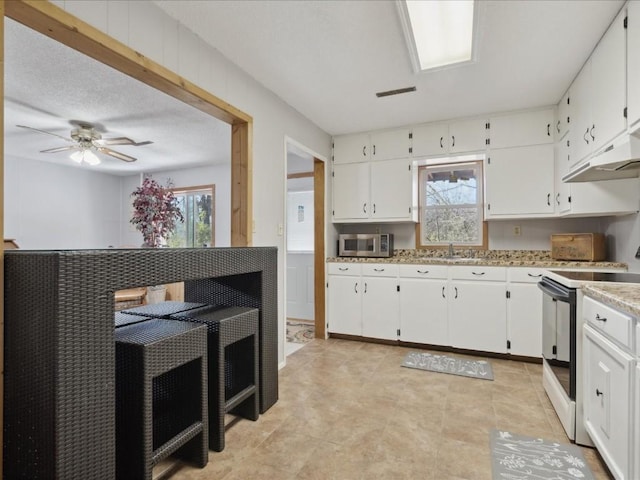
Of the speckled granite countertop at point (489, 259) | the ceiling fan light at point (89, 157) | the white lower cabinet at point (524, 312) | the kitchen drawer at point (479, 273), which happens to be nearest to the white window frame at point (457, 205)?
the speckled granite countertop at point (489, 259)

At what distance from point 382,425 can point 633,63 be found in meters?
2.44

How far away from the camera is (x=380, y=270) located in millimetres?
3725

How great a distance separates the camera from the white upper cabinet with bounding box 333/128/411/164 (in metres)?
3.86

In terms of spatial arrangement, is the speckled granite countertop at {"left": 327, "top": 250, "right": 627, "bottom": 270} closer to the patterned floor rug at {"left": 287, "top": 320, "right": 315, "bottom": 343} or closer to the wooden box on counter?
the wooden box on counter

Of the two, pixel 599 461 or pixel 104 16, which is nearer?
pixel 104 16

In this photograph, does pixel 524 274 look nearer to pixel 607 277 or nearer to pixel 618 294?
pixel 607 277

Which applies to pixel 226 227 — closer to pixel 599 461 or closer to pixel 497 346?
pixel 497 346

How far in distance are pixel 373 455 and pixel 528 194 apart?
2814mm

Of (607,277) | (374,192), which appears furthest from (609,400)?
(374,192)

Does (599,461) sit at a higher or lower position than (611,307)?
lower

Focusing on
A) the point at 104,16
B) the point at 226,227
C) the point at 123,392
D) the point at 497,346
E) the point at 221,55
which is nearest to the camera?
the point at 123,392

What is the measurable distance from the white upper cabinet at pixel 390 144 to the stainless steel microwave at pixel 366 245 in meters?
0.91

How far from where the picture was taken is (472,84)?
9.23ft

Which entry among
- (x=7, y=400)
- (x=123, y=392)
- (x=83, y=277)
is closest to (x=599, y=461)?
(x=123, y=392)
